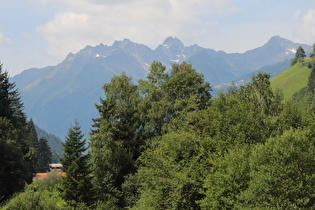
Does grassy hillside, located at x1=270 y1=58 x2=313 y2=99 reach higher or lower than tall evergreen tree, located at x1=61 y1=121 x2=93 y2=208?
higher

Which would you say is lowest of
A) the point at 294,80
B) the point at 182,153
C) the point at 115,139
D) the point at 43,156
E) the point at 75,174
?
the point at 75,174

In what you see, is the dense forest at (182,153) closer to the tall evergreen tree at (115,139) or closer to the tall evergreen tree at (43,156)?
the tall evergreen tree at (115,139)

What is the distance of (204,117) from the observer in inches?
1651

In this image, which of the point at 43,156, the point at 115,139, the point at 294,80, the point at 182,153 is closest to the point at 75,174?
the point at 115,139

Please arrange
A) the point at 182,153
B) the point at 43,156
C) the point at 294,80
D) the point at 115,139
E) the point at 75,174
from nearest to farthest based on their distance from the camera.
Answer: the point at 182,153
the point at 75,174
the point at 115,139
the point at 43,156
the point at 294,80

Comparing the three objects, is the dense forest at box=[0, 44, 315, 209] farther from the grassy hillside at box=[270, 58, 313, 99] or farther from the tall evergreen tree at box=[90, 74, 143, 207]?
the grassy hillside at box=[270, 58, 313, 99]

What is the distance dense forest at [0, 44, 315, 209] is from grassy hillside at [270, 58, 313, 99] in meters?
104

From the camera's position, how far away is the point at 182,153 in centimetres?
3819

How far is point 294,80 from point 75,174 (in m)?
145

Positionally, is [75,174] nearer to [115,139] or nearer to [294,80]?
[115,139]

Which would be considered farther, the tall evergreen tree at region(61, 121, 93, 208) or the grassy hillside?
the grassy hillside

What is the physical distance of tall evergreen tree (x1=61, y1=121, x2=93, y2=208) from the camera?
4219 centimetres

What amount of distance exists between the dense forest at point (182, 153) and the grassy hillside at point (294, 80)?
Answer: 104 metres

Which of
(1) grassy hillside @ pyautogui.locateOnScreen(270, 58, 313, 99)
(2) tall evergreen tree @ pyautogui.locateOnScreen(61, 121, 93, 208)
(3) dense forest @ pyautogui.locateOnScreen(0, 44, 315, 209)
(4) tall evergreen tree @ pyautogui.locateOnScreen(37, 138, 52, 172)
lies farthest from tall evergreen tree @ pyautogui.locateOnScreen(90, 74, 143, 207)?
(1) grassy hillside @ pyautogui.locateOnScreen(270, 58, 313, 99)
